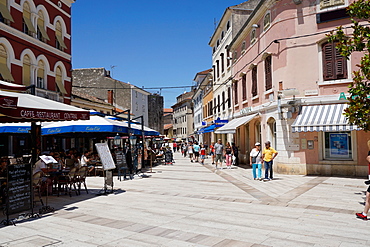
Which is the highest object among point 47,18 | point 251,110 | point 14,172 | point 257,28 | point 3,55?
point 47,18

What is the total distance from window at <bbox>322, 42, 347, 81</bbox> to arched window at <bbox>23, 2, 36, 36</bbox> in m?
16.7

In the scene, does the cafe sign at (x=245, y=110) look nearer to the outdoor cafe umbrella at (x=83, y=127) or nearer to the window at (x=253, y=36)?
the window at (x=253, y=36)

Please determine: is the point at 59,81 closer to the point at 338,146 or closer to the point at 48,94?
the point at 48,94

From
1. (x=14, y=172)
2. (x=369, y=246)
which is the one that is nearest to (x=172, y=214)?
(x=14, y=172)

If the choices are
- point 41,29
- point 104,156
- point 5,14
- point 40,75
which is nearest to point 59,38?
point 41,29

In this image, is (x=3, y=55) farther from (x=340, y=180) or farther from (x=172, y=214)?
(x=340, y=180)

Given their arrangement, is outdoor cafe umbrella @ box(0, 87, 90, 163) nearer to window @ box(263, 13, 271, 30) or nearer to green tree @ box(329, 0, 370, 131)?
green tree @ box(329, 0, 370, 131)

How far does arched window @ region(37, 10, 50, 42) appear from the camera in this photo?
73.0 feet

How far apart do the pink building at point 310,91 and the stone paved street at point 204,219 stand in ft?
9.46

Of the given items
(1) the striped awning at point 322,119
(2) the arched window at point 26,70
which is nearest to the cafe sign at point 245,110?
(1) the striped awning at point 322,119

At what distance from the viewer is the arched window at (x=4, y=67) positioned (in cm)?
1829

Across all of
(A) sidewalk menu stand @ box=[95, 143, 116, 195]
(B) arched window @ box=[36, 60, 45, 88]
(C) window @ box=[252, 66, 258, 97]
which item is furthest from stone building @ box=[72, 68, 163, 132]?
(A) sidewalk menu stand @ box=[95, 143, 116, 195]

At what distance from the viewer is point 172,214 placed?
8.12 m

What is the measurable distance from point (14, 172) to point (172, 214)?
12.0ft
